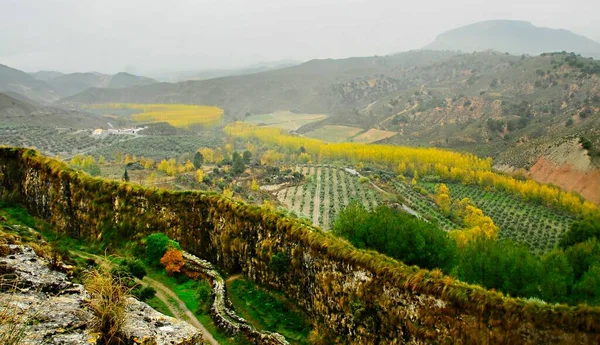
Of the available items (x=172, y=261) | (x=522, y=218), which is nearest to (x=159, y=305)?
(x=172, y=261)

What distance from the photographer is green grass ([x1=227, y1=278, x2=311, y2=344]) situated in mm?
23622

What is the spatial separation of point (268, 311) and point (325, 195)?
3054 inches

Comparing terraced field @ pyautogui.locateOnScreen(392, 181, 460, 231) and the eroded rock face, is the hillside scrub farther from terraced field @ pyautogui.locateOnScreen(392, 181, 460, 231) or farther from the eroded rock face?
terraced field @ pyautogui.locateOnScreen(392, 181, 460, 231)

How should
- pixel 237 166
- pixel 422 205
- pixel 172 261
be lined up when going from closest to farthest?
pixel 172 261 < pixel 422 205 < pixel 237 166

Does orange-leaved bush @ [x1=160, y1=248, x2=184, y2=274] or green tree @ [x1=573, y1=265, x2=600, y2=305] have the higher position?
orange-leaved bush @ [x1=160, y1=248, x2=184, y2=274]

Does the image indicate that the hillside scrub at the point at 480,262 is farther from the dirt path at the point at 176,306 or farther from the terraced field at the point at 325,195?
the terraced field at the point at 325,195

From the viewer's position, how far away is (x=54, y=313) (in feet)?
43.2

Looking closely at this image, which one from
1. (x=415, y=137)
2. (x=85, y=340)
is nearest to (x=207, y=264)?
(x=85, y=340)

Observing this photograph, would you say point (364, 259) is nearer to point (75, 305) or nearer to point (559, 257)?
point (75, 305)

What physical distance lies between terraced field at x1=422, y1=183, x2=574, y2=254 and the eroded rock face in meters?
73.1

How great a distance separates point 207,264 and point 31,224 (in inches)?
552

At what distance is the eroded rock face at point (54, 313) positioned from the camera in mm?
11978

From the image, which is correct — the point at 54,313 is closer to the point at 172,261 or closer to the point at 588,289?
the point at 172,261

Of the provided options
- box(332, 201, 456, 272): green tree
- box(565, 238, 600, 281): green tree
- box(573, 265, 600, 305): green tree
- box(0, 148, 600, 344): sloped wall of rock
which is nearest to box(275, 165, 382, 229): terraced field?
box(332, 201, 456, 272): green tree
